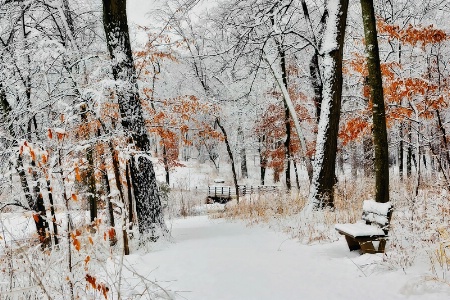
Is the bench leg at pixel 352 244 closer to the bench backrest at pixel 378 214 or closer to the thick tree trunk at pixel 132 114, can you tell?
the bench backrest at pixel 378 214

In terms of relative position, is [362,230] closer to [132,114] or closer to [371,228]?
[371,228]

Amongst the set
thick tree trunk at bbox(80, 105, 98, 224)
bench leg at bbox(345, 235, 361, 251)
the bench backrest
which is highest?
thick tree trunk at bbox(80, 105, 98, 224)

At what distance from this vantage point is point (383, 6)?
15719mm

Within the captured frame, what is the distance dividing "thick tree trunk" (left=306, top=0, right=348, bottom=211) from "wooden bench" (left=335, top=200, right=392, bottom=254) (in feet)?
10.4

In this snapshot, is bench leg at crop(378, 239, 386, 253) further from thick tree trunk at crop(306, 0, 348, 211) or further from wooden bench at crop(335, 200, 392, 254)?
thick tree trunk at crop(306, 0, 348, 211)

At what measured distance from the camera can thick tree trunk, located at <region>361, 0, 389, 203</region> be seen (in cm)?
531

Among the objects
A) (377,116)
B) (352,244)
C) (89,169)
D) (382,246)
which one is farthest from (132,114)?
(382,246)

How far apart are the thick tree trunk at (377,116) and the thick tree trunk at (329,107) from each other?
2.48m

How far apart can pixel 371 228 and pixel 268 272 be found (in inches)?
56.0

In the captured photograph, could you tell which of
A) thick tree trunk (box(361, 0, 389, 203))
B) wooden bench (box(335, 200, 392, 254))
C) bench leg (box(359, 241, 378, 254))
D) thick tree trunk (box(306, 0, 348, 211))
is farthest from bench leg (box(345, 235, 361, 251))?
thick tree trunk (box(306, 0, 348, 211))

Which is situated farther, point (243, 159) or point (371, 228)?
point (243, 159)

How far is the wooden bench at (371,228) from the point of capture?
422 centimetres

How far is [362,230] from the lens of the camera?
170 inches

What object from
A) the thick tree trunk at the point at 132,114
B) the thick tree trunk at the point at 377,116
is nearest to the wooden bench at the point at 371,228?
the thick tree trunk at the point at 377,116
